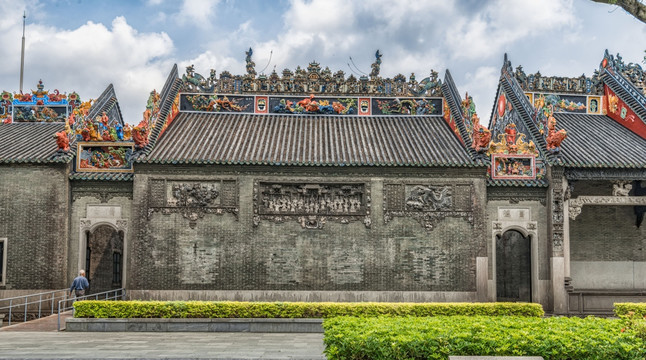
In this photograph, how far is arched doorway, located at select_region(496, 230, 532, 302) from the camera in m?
26.0

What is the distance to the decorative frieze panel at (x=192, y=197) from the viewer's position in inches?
805

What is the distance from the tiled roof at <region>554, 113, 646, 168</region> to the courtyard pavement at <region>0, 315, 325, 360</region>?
11370 millimetres

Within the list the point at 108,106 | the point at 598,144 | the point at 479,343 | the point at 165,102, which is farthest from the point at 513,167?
the point at 108,106

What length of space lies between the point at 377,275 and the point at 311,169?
395 centimetres

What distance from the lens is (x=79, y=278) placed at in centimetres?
1856

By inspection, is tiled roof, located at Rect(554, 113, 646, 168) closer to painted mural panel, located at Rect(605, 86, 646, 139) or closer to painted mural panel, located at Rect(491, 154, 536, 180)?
painted mural panel, located at Rect(605, 86, 646, 139)

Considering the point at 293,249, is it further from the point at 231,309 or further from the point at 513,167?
the point at 513,167

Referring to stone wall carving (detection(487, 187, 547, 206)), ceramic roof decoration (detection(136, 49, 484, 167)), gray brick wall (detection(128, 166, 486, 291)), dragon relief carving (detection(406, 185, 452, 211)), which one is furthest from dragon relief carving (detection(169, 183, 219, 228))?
stone wall carving (detection(487, 187, 547, 206))

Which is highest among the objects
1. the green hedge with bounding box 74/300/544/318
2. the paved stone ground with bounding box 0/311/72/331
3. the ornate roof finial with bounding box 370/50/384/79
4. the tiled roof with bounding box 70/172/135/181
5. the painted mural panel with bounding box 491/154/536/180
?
the ornate roof finial with bounding box 370/50/384/79

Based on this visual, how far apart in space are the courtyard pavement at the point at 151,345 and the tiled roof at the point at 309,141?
21.2 feet

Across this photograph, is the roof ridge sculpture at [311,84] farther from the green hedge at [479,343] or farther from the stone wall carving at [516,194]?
the green hedge at [479,343]

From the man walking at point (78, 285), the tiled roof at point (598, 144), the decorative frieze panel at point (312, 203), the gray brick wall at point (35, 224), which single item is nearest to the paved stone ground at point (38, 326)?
the man walking at point (78, 285)

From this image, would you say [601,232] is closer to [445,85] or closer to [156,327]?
[445,85]

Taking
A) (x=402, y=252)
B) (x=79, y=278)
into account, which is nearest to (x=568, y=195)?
(x=402, y=252)
